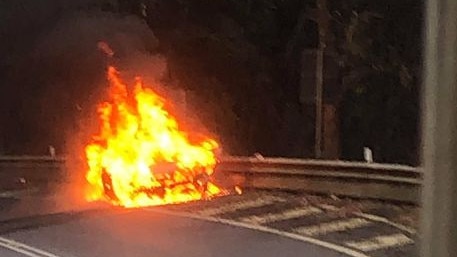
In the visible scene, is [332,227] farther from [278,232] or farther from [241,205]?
[241,205]

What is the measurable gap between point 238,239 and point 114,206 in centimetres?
119

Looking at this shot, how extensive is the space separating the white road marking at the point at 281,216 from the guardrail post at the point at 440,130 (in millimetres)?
3416

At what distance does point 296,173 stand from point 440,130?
4.41 meters

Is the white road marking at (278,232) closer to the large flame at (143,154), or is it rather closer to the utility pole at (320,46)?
the large flame at (143,154)

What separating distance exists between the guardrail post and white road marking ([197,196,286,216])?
3.67 metres

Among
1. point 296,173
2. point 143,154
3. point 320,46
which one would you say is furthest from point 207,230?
point 143,154

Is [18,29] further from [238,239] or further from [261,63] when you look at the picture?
[238,239]

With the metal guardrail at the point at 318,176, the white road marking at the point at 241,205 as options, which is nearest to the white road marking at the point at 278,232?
the white road marking at the point at 241,205

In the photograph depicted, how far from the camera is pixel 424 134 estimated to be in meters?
0.79

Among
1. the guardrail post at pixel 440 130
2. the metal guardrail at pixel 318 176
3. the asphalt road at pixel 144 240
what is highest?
the guardrail post at pixel 440 130

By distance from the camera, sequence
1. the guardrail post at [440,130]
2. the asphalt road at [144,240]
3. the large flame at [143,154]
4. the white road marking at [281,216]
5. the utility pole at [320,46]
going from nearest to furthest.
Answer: the guardrail post at [440,130]
the asphalt road at [144,240]
the white road marking at [281,216]
the utility pole at [320,46]
the large flame at [143,154]

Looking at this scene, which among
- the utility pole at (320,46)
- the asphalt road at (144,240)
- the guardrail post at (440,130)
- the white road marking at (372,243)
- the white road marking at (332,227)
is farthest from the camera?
the utility pole at (320,46)

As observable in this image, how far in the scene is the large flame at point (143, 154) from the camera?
5.38 metres

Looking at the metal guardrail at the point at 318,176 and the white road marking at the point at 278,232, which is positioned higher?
the metal guardrail at the point at 318,176
